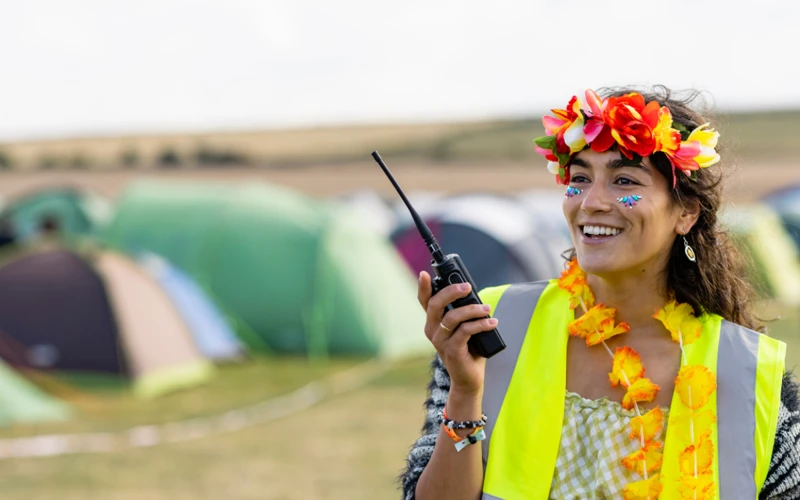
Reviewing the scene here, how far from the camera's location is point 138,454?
277 inches

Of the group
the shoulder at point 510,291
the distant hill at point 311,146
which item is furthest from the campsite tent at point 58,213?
the distant hill at point 311,146

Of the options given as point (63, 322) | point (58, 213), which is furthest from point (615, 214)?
point (58, 213)

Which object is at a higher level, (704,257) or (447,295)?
(704,257)

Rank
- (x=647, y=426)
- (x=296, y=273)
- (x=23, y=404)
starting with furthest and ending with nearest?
(x=296, y=273), (x=23, y=404), (x=647, y=426)

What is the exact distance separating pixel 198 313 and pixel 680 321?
826 centimetres

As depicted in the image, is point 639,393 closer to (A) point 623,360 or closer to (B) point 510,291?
(A) point 623,360

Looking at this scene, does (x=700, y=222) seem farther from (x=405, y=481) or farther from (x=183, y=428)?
(x=183, y=428)

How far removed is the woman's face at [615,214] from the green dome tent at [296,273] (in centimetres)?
889

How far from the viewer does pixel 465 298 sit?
2037mm

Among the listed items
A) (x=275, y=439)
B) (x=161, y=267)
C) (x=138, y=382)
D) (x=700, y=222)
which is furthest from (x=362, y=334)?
(x=700, y=222)

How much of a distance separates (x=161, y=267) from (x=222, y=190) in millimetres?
2792

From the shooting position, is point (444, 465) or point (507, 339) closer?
point (444, 465)

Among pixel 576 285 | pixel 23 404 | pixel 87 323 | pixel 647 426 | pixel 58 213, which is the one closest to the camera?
pixel 647 426

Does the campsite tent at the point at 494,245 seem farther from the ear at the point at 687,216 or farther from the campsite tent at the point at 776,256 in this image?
the ear at the point at 687,216
